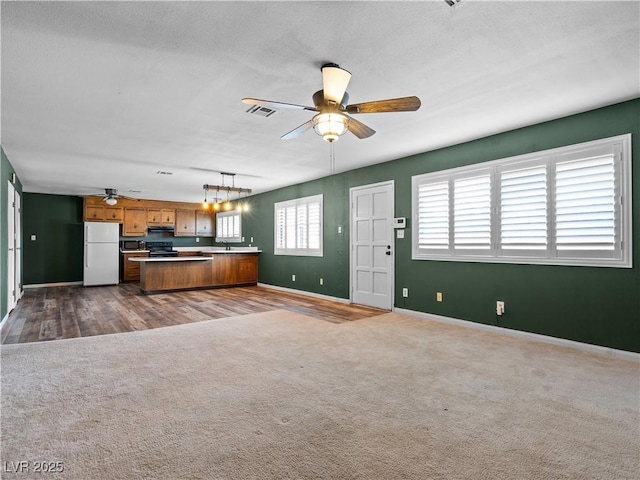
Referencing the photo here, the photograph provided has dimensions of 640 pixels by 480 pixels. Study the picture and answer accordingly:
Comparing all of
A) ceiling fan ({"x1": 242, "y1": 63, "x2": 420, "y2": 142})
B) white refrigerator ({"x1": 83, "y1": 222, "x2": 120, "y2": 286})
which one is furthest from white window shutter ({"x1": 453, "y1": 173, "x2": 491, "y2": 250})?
white refrigerator ({"x1": 83, "y1": 222, "x2": 120, "y2": 286})

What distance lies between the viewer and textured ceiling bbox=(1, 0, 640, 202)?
6.83 ft

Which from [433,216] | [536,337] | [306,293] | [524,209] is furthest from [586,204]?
[306,293]

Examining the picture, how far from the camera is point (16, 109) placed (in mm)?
3465

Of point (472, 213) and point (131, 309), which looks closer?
point (472, 213)

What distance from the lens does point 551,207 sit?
12.7 feet

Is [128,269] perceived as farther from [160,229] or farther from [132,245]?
[160,229]

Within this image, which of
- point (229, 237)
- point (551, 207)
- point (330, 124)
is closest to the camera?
point (330, 124)

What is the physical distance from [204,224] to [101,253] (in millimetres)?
3211

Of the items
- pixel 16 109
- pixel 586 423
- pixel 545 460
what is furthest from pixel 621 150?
pixel 16 109

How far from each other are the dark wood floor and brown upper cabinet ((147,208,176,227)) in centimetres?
291

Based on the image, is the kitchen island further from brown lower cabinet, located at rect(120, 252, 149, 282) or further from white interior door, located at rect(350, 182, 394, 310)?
white interior door, located at rect(350, 182, 394, 310)

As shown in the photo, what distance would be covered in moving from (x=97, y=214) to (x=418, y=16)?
33.3ft

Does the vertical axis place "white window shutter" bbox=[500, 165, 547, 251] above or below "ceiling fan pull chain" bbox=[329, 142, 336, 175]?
below

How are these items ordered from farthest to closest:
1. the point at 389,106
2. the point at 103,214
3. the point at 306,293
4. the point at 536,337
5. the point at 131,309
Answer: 1. the point at 103,214
2. the point at 306,293
3. the point at 131,309
4. the point at 536,337
5. the point at 389,106
